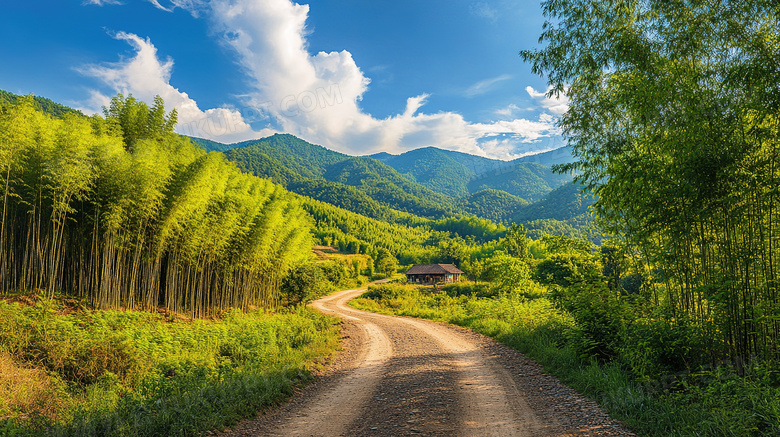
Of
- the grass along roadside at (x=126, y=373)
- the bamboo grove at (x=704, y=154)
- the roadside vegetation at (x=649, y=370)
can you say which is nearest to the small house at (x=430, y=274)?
the roadside vegetation at (x=649, y=370)

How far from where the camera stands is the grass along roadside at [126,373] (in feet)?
14.3

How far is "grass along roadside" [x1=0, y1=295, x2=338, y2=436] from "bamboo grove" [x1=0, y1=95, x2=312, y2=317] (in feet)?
4.08

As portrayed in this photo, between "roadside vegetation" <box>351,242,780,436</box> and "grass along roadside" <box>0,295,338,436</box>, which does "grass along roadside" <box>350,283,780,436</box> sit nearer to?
"roadside vegetation" <box>351,242,780,436</box>

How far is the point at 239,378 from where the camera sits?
6.10m

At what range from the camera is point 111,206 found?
8641 millimetres

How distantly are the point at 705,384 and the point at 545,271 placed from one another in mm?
27899

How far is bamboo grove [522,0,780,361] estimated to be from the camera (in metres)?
4.21

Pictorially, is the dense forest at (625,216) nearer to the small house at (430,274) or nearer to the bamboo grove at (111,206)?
the bamboo grove at (111,206)

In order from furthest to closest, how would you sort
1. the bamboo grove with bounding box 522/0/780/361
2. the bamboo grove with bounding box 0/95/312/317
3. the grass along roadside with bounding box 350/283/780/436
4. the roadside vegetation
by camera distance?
the bamboo grove with bounding box 0/95/312/317 → the bamboo grove with bounding box 522/0/780/361 → the roadside vegetation → the grass along roadside with bounding box 350/283/780/436

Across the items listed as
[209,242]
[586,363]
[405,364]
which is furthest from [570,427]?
[209,242]

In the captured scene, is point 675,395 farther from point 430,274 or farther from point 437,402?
point 430,274

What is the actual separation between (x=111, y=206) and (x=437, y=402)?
943cm

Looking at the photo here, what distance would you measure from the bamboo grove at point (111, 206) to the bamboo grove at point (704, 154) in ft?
34.3

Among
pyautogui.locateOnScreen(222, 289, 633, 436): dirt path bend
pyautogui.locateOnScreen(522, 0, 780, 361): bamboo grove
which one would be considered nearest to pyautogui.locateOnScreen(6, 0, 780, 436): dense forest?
pyautogui.locateOnScreen(522, 0, 780, 361): bamboo grove
